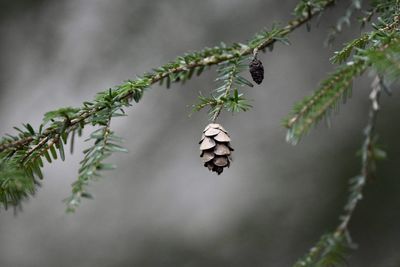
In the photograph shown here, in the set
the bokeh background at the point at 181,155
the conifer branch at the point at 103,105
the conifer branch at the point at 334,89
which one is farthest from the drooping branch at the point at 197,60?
the bokeh background at the point at 181,155

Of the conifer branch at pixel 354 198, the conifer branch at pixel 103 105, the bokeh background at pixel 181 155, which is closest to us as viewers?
the conifer branch at pixel 354 198

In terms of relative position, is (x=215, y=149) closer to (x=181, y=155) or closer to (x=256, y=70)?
(x=256, y=70)

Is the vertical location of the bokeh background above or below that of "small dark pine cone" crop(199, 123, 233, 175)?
above

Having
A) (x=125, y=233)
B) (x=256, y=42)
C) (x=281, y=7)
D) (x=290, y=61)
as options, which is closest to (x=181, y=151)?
(x=125, y=233)

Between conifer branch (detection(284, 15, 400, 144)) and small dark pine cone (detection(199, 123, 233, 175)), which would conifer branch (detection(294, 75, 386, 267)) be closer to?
conifer branch (detection(284, 15, 400, 144))

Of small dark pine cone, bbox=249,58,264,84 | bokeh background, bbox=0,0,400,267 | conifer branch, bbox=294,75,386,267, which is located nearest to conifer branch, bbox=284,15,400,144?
conifer branch, bbox=294,75,386,267

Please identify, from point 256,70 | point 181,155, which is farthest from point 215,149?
point 181,155

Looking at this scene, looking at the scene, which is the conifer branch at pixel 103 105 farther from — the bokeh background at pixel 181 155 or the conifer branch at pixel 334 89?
the bokeh background at pixel 181 155
